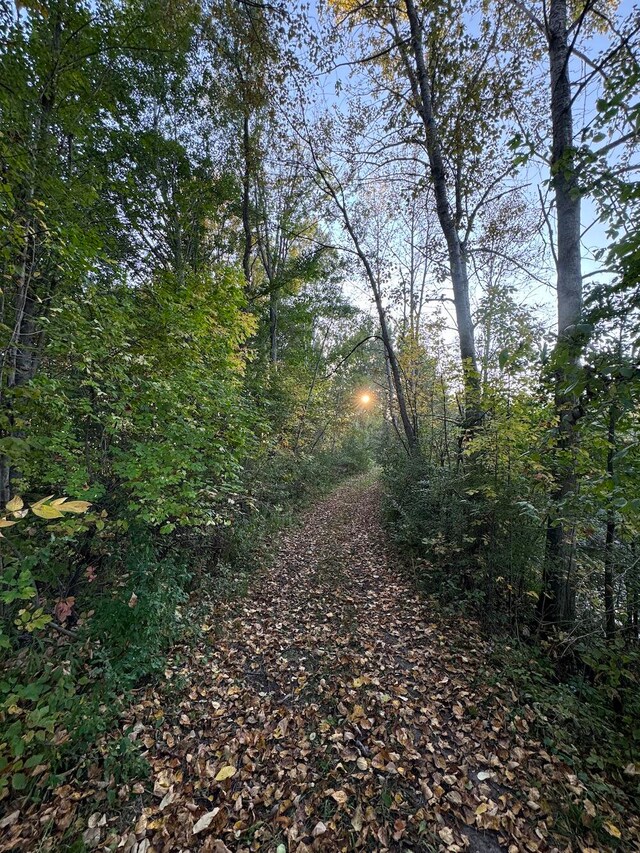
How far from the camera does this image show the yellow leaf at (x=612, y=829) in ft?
7.09

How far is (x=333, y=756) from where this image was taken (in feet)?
9.16

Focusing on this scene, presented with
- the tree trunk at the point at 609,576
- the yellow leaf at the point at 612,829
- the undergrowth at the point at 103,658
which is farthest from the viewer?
the tree trunk at the point at 609,576

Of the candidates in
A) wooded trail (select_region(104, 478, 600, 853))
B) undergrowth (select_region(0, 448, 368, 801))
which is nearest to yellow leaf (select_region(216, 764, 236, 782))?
wooded trail (select_region(104, 478, 600, 853))

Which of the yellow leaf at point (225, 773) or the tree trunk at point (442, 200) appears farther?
the tree trunk at point (442, 200)

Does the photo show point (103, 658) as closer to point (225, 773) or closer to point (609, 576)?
point (225, 773)

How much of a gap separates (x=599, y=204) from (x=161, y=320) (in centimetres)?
→ 483

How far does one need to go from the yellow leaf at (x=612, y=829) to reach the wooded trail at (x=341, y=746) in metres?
0.22

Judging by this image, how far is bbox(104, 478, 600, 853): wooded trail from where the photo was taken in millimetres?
2297

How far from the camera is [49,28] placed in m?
3.21

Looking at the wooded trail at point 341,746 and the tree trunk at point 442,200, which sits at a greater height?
the tree trunk at point 442,200

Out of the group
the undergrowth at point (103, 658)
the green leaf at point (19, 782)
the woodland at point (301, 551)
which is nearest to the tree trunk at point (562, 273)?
the woodland at point (301, 551)

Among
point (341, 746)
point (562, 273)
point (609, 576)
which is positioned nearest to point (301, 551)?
point (341, 746)

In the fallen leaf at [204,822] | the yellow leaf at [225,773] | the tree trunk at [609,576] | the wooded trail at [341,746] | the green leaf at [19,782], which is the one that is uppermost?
the tree trunk at [609,576]

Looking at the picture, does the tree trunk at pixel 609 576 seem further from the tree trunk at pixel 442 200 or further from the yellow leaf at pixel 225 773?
the yellow leaf at pixel 225 773
